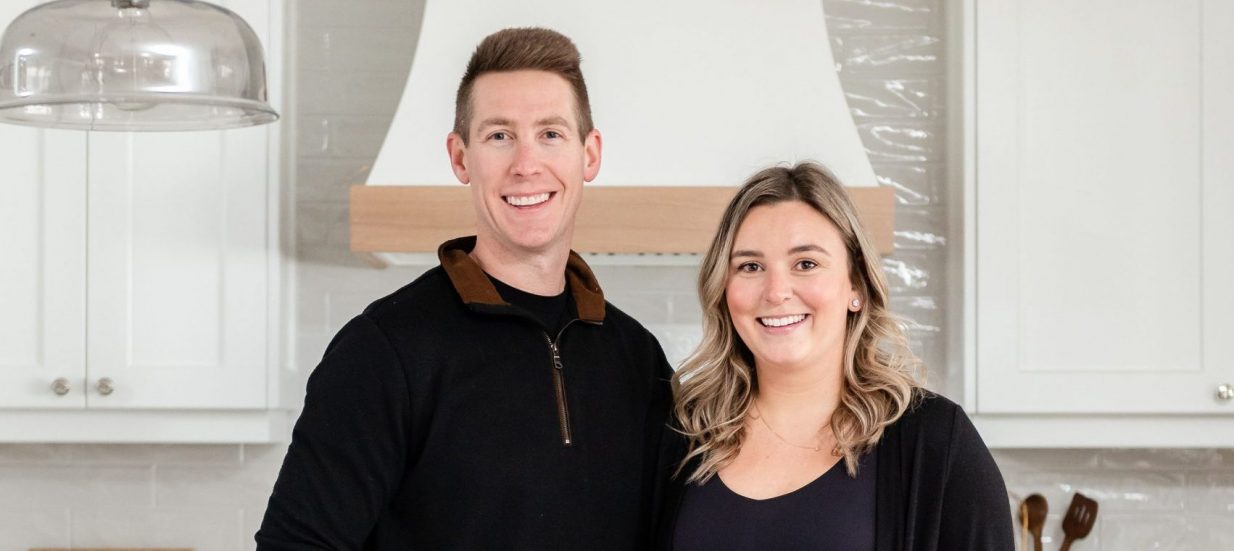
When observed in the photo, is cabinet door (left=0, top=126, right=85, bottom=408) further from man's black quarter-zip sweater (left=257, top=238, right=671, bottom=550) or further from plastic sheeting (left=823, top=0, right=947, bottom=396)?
plastic sheeting (left=823, top=0, right=947, bottom=396)

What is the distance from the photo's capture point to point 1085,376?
2.53 meters

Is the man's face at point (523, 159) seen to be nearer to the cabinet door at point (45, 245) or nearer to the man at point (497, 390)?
the man at point (497, 390)

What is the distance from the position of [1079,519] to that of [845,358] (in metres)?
1.37

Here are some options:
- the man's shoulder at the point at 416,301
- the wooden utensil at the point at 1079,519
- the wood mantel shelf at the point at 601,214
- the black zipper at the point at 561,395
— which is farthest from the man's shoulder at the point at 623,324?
the wooden utensil at the point at 1079,519

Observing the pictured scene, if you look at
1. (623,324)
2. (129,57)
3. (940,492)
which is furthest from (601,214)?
(129,57)

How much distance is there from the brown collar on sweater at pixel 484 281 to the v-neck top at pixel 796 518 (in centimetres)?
32

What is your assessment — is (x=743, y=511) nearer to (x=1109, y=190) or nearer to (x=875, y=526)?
(x=875, y=526)

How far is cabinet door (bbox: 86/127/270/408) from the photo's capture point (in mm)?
2574

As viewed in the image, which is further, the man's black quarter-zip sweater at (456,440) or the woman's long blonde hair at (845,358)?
the woman's long blonde hair at (845,358)

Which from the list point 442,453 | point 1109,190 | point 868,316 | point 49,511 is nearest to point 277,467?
point 49,511

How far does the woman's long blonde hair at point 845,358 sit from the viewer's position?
1717 mm

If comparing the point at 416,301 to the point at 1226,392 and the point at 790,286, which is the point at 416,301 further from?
the point at 1226,392

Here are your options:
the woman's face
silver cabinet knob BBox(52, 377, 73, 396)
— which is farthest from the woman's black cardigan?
silver cabinet knob BBox(52, 377, 73, 396)

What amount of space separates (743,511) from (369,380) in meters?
0.53
